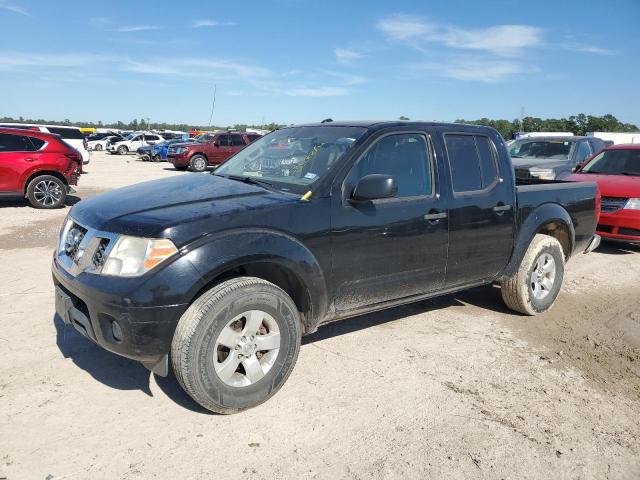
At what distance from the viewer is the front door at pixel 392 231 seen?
12.1ft

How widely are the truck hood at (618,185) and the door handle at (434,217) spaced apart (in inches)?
186

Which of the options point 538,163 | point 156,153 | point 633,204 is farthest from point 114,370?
point 156,153

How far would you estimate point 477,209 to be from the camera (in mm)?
4441

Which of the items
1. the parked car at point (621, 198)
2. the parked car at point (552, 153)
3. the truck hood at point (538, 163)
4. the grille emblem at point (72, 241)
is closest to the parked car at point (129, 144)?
the parked car at point (552, 153)

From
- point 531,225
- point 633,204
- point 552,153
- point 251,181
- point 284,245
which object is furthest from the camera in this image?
point 552,153

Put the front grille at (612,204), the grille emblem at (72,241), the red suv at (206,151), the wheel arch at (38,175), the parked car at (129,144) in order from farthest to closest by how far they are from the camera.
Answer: the parked car at (129,144)
the red suv at (206,151)
the wheel arch at (38,175)
the front grille at (612,204)
the grille emblem at (72,241)

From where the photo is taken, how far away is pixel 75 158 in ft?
38.4

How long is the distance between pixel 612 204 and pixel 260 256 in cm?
677

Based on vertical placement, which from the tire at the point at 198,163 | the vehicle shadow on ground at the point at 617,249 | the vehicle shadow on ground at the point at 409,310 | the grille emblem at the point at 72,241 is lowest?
the vehicle shadow on ground at the point at 409,310

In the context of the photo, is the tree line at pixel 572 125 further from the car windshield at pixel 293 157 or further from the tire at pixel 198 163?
the car windshield at pixel 293 157

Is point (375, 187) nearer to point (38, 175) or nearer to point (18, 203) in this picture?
point (38, 175)

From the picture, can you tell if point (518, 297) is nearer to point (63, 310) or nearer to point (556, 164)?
point (63, 310)

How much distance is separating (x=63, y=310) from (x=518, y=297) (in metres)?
3.92

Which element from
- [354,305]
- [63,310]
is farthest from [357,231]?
[63,310]
